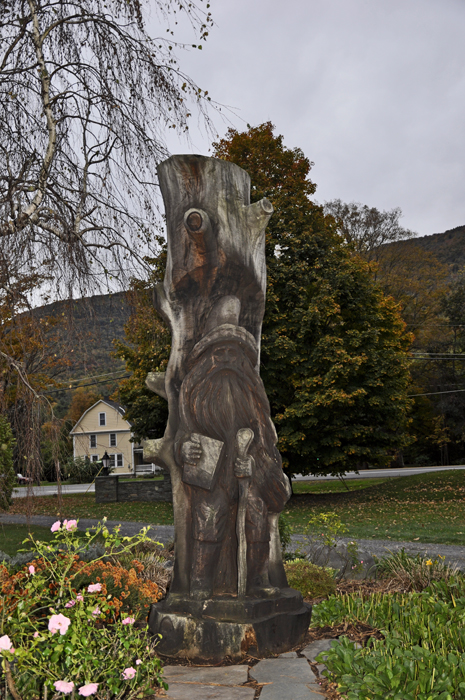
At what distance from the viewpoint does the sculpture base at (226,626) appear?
391cm

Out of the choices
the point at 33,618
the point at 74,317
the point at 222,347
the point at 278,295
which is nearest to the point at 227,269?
the point at 222,347

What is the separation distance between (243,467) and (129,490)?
19.4 m

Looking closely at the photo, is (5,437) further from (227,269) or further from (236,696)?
(236,696)

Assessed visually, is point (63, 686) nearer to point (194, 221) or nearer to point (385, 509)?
point (194, 221)

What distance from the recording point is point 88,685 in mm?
2516

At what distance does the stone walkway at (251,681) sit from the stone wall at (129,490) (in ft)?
62.2

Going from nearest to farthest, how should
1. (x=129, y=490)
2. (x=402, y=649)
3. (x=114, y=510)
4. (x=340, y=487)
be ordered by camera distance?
(x=402, y=649), (x=114, y=510), (x=129, y=490), (x=340, y=487)

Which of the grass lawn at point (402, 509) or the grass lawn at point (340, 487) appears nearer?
the grass lawn at point (402, 509)

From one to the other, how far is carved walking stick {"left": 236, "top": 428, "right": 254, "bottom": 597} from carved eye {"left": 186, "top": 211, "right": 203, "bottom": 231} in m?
1.62

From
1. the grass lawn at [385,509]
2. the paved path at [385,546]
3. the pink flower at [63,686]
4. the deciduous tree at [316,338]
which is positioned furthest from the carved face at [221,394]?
the deciduous tree at [316,338]

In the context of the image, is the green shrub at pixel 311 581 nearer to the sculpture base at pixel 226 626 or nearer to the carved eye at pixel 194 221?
the sculpture base at pixel 226 626

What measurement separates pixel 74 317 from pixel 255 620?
3100 millimetres

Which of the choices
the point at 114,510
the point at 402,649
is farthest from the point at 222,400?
the point at 114,510

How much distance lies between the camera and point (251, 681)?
11.3ft
